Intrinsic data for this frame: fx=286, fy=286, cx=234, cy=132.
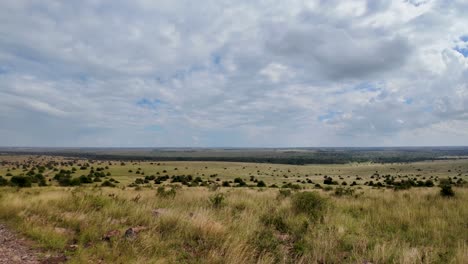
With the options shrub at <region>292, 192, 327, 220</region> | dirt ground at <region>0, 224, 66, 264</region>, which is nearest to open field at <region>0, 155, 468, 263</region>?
shrub at <region>292, 192, 327, 220</region>

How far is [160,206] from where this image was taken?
1107cm

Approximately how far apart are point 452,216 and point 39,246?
1175 centimetres

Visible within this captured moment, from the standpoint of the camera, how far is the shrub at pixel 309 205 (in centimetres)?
1014

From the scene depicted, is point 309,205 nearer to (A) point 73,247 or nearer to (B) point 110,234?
(B) point 110,234

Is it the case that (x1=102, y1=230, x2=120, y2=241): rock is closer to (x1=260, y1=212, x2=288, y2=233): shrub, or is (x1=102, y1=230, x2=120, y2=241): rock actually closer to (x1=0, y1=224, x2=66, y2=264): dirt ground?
(x1=0, y1=224, x2=66, y2=264): dirt ground

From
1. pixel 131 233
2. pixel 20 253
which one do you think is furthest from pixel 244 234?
pixel 20 253

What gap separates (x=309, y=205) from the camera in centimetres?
1077

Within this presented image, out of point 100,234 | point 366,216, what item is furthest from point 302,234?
point 100,234

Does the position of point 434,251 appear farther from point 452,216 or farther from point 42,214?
point 42,214

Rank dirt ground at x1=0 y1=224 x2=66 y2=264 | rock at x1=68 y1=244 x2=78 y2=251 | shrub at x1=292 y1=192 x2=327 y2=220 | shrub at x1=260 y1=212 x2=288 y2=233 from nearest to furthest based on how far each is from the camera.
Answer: dirt ground at x1=0 y1=224 x2=66 y2=264, rock at x1=68 y1=244 x2=78 y2=251, shrub at x1=260 y1=212 x2=288 y2=233, shrub at x1=292 y1=192 x2=327 y2=220

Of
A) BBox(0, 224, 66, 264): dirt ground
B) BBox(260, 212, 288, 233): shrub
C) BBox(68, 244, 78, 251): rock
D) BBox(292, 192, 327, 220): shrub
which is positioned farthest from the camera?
BBox(292, 192, 327, 220): shrub

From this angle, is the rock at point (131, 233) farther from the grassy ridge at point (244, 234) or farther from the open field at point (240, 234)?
the grassy ridge at point (244, 234)

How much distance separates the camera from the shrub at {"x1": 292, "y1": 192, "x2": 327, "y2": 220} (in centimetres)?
1014

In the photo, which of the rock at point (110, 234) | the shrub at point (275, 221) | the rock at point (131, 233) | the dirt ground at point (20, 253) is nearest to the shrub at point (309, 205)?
the shrub at point (275, 221)
